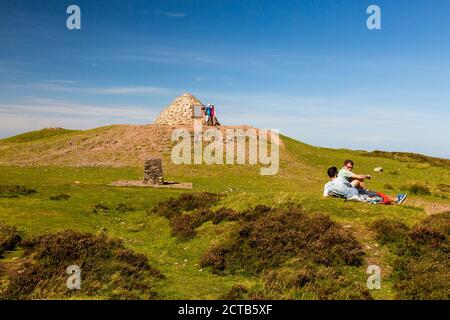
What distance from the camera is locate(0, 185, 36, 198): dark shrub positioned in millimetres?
26092

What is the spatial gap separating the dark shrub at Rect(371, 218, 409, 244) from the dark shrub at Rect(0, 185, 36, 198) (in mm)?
21881

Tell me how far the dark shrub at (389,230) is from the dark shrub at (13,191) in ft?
71.8

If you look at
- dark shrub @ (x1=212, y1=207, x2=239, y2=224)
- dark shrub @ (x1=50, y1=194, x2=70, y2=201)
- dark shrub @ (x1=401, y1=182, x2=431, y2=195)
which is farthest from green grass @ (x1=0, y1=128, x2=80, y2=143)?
dark shrub @ (x1=212, y1=207, x2=239, y2=224)

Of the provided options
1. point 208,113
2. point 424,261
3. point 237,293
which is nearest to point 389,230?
point 424,261

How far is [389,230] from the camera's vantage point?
1543cm

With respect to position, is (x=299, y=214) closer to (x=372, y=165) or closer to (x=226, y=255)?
(x=226, y=255)

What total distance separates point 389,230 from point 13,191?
2357 centimetres

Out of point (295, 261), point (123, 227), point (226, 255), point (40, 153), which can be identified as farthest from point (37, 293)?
point (40, 153)

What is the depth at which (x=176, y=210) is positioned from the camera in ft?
72.6

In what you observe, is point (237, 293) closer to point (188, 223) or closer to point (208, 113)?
point (188, 223)

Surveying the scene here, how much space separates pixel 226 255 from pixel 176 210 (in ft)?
26.1

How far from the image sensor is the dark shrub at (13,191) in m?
26.1

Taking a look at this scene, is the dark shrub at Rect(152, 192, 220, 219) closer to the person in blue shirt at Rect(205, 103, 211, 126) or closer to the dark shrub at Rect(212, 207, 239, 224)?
the dark shrub at Rect(212, 207, 239, 224)
